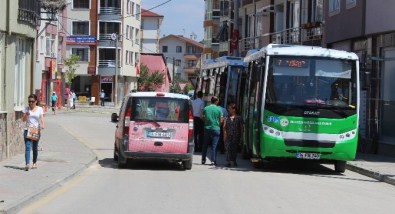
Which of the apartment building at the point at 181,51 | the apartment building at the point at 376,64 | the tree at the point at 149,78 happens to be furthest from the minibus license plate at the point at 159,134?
the apartment building at the point at 181,51

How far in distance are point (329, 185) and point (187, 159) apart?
3636mm

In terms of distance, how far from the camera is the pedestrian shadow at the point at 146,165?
706 inches

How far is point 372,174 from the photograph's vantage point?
58.4 ft

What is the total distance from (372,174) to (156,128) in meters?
5.56

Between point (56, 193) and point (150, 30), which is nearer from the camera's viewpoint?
point (56, 193)

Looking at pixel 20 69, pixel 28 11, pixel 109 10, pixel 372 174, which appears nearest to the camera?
pixel 372 174

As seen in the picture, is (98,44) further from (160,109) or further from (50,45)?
(160,109)

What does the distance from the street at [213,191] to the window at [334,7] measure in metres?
10.7

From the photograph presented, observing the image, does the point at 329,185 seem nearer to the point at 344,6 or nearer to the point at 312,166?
the point at 312,166

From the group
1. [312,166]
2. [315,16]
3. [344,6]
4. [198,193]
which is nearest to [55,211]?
[198,193]

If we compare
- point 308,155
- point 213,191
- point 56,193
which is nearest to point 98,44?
point 308,155

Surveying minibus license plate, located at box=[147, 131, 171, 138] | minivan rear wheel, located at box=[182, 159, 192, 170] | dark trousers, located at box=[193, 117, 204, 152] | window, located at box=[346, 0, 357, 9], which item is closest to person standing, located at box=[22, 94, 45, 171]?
minibus license plate, located at box=[147, 131, 171, 138]

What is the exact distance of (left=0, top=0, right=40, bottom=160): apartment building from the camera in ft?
58.1

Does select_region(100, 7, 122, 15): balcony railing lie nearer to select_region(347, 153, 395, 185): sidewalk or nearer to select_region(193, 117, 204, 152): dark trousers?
select_region(193, 117, 204, 152): dark trousers
